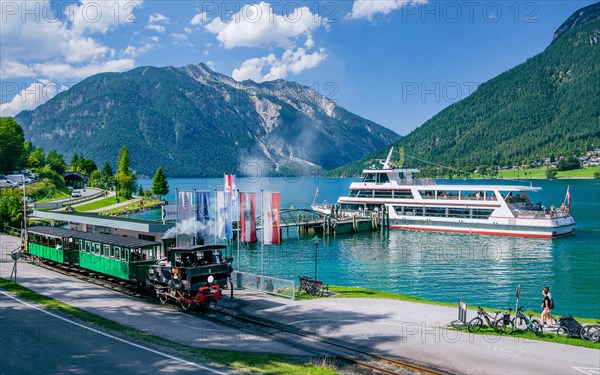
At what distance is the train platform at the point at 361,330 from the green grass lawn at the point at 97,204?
57285mm

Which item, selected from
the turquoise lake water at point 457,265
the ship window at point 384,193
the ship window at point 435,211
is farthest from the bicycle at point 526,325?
the ship window at point 384,193

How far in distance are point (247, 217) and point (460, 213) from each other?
159 feet

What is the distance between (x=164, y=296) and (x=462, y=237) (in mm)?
50449

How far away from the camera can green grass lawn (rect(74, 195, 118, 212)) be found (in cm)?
7962

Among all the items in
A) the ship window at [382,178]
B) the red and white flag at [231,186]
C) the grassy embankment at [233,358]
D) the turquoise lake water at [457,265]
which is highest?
the ship window at [382,178]

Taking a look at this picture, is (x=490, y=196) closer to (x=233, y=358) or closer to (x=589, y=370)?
(x=589, y=370)

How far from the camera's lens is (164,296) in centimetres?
2281

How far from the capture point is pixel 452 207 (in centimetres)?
6862

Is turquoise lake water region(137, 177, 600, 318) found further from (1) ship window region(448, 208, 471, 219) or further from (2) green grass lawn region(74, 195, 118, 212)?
(2) green grass lawn region(74, 195, 118, 212)

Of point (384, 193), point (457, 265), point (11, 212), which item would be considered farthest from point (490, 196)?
point (11, 212)

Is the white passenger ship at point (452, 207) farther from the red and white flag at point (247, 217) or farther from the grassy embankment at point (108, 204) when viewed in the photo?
the red and white flag at point (247, 217)

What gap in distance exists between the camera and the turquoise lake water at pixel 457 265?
34.7m

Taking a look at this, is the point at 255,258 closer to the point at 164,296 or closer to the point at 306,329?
the point at 164,296

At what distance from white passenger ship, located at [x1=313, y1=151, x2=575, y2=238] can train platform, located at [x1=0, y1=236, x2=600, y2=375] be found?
1777 inches
